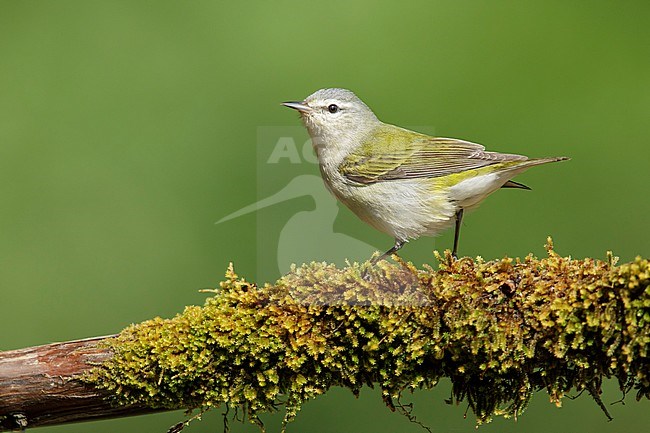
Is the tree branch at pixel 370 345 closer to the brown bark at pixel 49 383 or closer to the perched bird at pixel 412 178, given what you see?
the brown bark at pixel 49 383

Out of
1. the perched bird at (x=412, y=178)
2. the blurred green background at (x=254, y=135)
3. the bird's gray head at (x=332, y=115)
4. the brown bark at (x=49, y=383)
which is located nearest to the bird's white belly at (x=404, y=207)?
the perched bird at (x=412, y=178)

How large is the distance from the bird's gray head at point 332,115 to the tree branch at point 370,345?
1180 mm

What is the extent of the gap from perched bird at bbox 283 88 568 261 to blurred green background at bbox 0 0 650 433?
521 mm

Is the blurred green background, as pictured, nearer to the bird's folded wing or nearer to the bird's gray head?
the bird's gray head

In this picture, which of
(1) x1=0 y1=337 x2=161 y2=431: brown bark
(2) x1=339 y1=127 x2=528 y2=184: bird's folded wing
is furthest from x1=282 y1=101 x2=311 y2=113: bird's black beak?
(1) x1=0 y1=337 x2=161 y2=431: brown bark

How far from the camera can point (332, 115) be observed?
3637mm

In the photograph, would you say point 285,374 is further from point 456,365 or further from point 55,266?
point 55,266

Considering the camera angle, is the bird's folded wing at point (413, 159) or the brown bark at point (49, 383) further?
the bird's folded wing at point (413, 159)

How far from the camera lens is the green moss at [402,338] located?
2.18 metres

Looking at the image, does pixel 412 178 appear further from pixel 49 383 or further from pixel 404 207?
pixel 49 383

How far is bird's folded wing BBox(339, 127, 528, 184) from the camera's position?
3.25 metres

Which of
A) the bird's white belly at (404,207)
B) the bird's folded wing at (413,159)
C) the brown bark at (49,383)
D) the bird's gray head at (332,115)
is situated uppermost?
the bird's gray head at (332,115)

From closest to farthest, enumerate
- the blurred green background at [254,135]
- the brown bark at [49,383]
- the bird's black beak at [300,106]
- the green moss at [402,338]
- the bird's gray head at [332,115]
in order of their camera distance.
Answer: the green moss at [402,338] < the brown bark at [49,383] < the bird's black beak at [300,106] < the bird's gray head at [332,115] < the blurred green background at [254,135]

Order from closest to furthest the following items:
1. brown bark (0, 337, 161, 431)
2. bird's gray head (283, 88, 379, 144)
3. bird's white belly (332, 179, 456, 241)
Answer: brown bark (0, 337, 161, 431) → bird's white belly (332, 179, 456, 241) → bird's gray head (283, 88, 379, 144)
